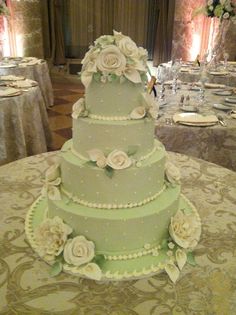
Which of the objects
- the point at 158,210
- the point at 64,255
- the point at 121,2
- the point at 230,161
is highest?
the point at 121,2

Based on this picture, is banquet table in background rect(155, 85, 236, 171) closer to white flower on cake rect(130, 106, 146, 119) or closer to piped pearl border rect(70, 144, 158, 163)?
piped pearl border rect(70, 144, 158, 163)

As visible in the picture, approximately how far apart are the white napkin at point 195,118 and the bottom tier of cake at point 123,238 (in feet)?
4.33

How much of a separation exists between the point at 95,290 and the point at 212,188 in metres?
0.91

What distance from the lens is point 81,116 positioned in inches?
46.8

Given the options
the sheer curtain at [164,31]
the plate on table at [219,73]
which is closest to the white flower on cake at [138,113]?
the plate on table at [219,73]

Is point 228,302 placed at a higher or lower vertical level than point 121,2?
lower

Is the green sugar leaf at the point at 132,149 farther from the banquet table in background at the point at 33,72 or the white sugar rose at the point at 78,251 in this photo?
the banquet table in background at the point at 33,72

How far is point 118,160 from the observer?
110 centimetres

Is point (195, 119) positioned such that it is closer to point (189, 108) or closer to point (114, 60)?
point (189, 108)

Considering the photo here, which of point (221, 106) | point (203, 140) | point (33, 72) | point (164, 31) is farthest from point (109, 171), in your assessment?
point (164, 31)

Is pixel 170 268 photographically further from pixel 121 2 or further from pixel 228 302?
pixel 121 2

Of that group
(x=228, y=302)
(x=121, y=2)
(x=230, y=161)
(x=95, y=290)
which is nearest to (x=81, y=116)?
(x=95, y=290)

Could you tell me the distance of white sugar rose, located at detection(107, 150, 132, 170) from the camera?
109 cm

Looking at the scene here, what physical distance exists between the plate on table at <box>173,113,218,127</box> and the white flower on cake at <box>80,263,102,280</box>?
1.55 m
